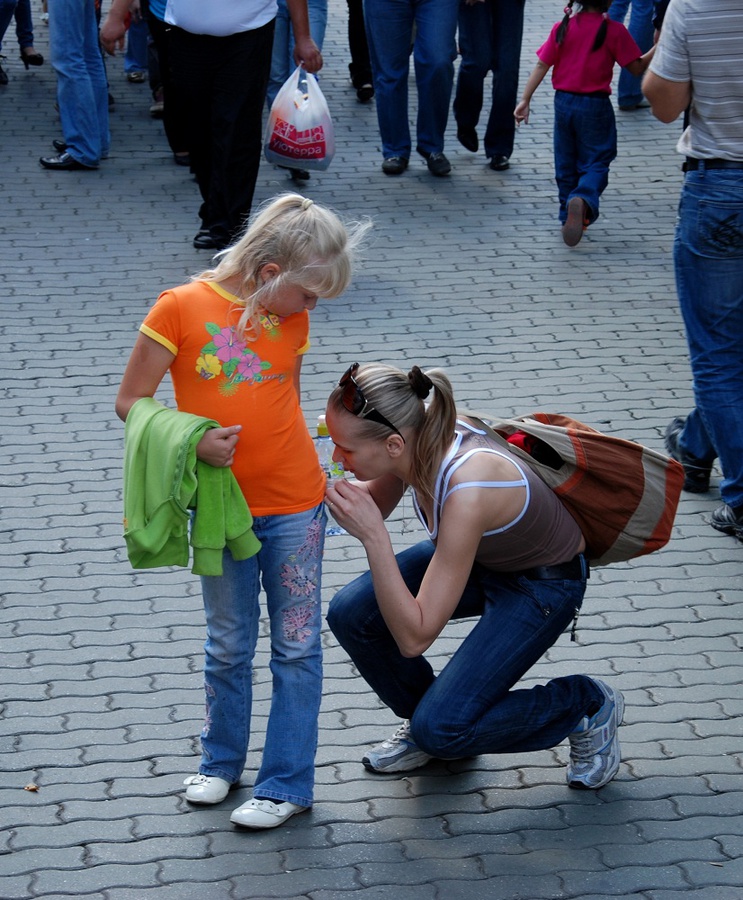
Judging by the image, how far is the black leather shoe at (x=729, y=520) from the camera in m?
5.03

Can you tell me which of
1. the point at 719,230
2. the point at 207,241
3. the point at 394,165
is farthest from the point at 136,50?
the point at 719,230

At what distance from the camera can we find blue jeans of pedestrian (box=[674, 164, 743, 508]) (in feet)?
15.5

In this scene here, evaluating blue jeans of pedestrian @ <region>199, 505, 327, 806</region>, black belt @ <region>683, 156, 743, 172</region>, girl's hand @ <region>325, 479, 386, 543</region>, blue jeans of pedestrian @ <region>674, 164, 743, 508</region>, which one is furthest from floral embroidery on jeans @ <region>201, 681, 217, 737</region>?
black belt @ <region>683, 156, 743, 172</region>

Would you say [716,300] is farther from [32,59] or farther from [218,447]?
[32,59]

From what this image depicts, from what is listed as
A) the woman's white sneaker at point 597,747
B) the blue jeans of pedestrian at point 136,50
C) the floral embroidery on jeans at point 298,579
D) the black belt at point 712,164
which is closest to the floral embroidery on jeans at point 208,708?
the floral embroidery on jeans at point 298,579

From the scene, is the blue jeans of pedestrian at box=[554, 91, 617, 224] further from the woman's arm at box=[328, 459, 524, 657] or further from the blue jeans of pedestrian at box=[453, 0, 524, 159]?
the woman's arm at box=[328, 459, 524, 657]

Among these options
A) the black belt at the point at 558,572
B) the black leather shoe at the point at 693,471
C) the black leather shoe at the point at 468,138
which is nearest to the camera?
the black belt at the point at 558,572

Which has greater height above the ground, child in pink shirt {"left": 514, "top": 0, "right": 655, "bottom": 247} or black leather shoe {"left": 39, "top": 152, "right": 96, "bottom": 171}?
child in pink shirt {"left": 514, "top": 0, "right": 655, "bottom": 247}

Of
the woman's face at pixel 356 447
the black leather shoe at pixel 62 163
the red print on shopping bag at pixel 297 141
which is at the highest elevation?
the woman's face at pixel 356 447

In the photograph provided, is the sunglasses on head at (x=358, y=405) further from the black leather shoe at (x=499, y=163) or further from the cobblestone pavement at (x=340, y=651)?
the black leather shoe at (x=499, y=163)

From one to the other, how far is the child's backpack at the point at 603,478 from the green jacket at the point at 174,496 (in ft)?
2.40

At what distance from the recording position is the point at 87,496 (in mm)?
5238

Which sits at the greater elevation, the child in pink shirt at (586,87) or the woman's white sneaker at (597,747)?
the woman's white sneaker at (597,747)

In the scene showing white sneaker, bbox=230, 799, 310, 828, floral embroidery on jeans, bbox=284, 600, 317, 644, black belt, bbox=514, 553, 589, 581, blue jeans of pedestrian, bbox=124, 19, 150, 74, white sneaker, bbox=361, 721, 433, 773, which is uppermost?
black belt, bbox=514, 553, 589, 581
